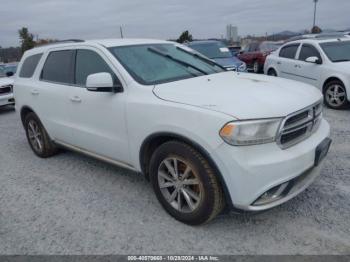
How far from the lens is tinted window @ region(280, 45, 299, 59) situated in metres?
9.23

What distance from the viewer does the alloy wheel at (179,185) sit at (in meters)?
3.11

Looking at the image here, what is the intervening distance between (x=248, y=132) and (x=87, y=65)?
2.39m

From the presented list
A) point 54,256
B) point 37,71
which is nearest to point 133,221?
point 54,256

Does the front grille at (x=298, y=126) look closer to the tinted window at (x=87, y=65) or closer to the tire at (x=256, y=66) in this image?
the tinted window at (x=87, y=65)

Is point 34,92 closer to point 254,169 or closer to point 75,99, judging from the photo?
point 75,99

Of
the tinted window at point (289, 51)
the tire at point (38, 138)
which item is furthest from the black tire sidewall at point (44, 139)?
the tinted window at point (289, 51)

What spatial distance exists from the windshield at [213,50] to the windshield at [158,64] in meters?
6.22

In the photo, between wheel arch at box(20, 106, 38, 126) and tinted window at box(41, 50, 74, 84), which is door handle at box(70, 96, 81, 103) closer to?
tinted window at box(41, 50, 74, 84)

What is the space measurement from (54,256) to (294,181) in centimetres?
220

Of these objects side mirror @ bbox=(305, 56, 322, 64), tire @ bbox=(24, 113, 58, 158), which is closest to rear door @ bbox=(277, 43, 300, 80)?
side mirror @ bbox=(305, 56, 322, 64)

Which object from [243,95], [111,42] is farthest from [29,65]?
[243,95]

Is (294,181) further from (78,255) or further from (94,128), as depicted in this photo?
(94,128)

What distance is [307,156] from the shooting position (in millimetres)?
2980

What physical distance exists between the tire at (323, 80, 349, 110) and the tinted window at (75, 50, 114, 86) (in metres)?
5.77
